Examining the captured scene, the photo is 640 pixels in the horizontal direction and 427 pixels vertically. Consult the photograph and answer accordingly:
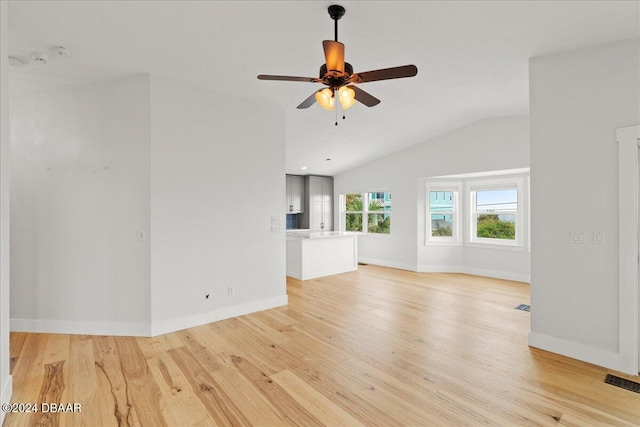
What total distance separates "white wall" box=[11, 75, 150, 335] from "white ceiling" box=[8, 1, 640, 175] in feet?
1.05

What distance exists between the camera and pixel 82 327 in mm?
3305

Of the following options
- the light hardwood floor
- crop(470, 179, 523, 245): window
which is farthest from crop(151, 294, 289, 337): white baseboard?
crop(470, 179, 523, 245): window

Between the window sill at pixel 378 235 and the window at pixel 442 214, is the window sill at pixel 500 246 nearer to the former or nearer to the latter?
the window at pixel 442 214

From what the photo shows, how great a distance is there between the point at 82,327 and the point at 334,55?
3.69 meters

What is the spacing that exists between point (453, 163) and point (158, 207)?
5222mm

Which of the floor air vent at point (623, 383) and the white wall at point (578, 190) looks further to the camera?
the white wall at point (578, 190)

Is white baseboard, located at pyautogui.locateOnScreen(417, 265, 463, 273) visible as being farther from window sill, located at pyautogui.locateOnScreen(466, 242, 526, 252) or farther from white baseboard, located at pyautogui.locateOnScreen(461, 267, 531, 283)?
window sill, located at pyautogui.locateOnScreen(466, 242, 526, 252)

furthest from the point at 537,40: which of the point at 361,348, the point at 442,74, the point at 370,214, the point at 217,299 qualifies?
the point at 370,214

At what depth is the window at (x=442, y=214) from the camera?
21.6 ft

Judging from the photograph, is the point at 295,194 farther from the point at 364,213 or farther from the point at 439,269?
the point at 439,269

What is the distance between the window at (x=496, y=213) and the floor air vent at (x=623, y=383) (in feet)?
12.2

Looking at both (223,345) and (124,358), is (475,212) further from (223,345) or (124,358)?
(124,358)

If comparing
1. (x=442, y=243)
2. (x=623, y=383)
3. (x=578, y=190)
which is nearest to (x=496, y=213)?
(x=442, y=243)

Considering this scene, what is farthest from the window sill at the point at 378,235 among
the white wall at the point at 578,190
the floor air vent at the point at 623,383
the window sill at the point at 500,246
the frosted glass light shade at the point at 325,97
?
the frosted glass light shade at the point at 325,97
